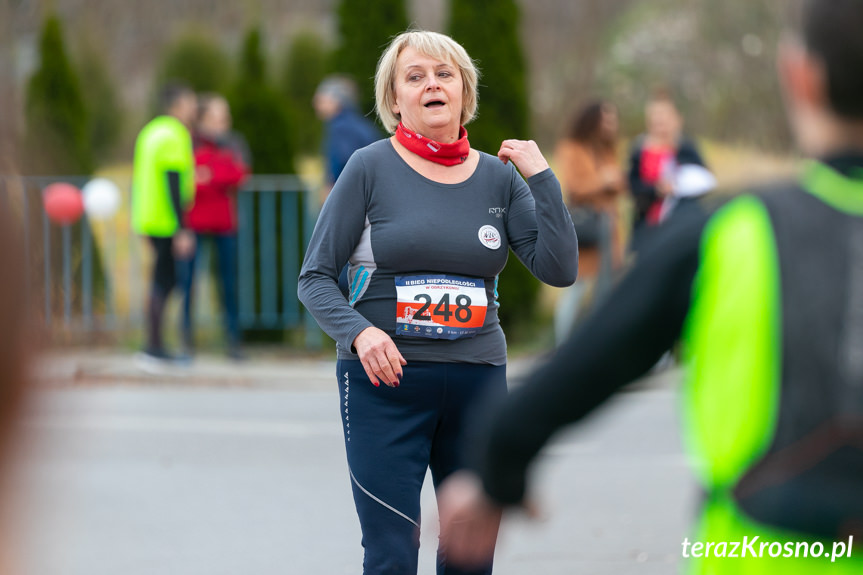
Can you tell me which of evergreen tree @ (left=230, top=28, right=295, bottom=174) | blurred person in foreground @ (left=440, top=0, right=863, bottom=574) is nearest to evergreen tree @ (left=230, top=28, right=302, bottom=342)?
evergreen tree @ (left=230, top=28, right=295, bottom=174)

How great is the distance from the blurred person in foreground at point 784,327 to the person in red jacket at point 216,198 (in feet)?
28.4

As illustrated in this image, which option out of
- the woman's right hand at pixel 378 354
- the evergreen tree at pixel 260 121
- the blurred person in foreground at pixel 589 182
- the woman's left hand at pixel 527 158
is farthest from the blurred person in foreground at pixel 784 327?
the evergreen tree at pixel 260 121

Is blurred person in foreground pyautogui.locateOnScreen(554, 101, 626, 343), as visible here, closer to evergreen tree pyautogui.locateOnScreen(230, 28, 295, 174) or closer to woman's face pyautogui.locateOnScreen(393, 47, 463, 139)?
evergreen tree pyautogui.locateOnScreen(230, 28, 295, 174)

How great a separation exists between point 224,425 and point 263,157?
3948mm

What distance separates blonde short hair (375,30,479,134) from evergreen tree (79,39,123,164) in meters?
19.0

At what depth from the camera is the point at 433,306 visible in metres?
3.22

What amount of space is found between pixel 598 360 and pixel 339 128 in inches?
308

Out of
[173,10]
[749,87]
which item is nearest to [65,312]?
[749,87]

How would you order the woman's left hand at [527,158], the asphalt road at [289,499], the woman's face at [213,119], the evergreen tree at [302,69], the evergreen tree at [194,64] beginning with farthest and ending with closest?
the evergreen tree at [302,69] → the evergreen tree at [194,64] → the woman's face at [213,119] → the asphalt road at [289,499] → the woman's left hand at [527,158]

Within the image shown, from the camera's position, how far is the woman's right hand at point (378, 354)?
3.09 m

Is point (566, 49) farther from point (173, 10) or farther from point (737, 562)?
point (737, 562)

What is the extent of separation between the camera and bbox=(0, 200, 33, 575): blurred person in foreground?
0.85 m

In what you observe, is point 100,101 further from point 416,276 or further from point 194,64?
point 416,276

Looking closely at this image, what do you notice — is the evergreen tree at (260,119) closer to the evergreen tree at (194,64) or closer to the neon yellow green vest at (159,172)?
the neon yellow green vest at (159,172)
